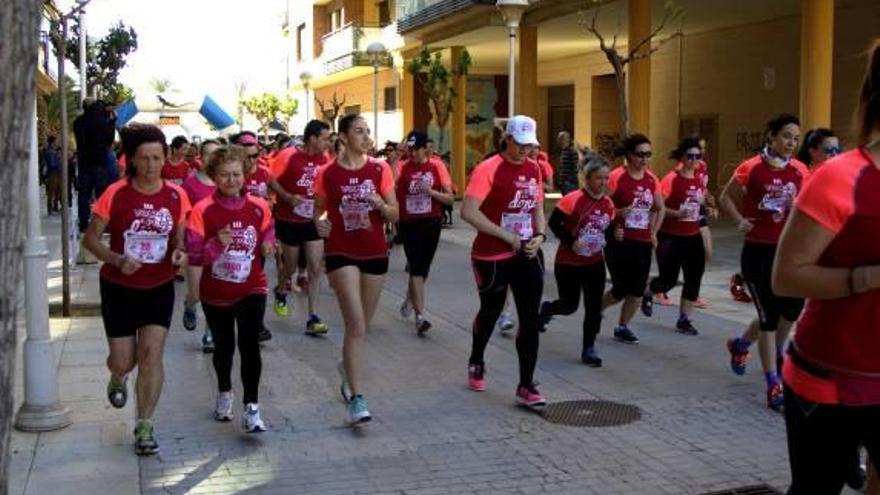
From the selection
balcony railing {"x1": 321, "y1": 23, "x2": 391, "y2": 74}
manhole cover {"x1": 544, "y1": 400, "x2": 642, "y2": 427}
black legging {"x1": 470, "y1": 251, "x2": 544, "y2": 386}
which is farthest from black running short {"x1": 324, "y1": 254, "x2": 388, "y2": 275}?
balcony railing {"x1": 321, "y1": 23, "x2": 391, "y2": 74}

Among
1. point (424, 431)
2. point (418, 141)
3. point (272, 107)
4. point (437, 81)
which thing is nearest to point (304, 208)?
point (418, 141)

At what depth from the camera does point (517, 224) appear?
6.81 meters

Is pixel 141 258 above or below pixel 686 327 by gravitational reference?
above

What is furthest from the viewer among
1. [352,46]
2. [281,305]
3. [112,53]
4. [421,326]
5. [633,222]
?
[352,46]

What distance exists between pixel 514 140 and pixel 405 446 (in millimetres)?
2127

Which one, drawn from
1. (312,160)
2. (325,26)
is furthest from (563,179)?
(325,26)

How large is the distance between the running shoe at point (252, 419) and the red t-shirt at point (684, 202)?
478 cm

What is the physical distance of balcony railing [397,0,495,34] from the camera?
24.9m

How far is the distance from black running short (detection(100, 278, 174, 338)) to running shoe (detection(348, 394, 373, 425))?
4.07ft

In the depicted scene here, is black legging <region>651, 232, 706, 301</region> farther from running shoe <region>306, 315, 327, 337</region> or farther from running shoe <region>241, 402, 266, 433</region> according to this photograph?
running shoe <region>241, 402, 266, 433</region>

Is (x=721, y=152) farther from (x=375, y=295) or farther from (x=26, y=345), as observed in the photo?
(x=26, y=345)

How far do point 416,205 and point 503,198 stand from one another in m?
3.04

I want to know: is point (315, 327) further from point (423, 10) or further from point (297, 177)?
point (423, 10)

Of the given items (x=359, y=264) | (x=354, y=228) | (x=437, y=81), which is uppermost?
(x=437, y=81)
